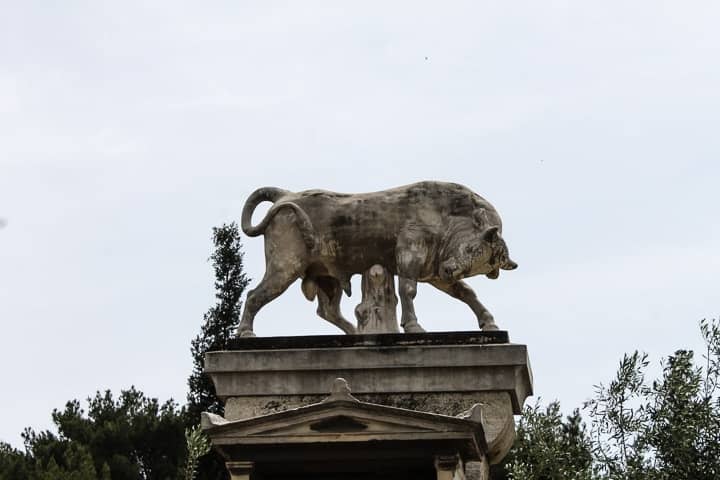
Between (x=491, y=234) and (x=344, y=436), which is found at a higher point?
(x=491, y=234)

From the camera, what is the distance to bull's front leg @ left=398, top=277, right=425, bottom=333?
17.8 m

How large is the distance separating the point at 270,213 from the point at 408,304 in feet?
6.33

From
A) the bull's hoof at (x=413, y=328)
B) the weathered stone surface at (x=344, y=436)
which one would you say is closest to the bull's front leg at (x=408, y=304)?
the bull's hoof at (x=413, y=328)

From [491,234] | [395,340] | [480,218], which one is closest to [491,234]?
[491,234]

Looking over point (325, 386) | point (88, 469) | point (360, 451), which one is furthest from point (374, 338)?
point (88, 469)

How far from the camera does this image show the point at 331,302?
18656mm

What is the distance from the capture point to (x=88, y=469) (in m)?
38.3

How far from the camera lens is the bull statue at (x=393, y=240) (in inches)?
708

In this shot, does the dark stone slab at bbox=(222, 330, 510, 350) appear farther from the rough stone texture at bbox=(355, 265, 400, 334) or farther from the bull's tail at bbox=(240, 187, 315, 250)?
the bull's tail at bbox=(240, 187, 315, 250)

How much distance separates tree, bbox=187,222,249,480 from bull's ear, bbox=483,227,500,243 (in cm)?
2190

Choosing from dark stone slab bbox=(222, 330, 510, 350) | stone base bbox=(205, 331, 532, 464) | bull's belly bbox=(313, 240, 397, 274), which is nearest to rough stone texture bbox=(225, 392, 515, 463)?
stone base bbox=(205, 331, 532, 464)

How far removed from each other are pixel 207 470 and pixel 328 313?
2165cm

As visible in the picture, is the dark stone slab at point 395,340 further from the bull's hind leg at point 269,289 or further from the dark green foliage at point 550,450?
the dark green foliage at point 550,450

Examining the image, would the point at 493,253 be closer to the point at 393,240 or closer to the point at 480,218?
the point at 480,218
